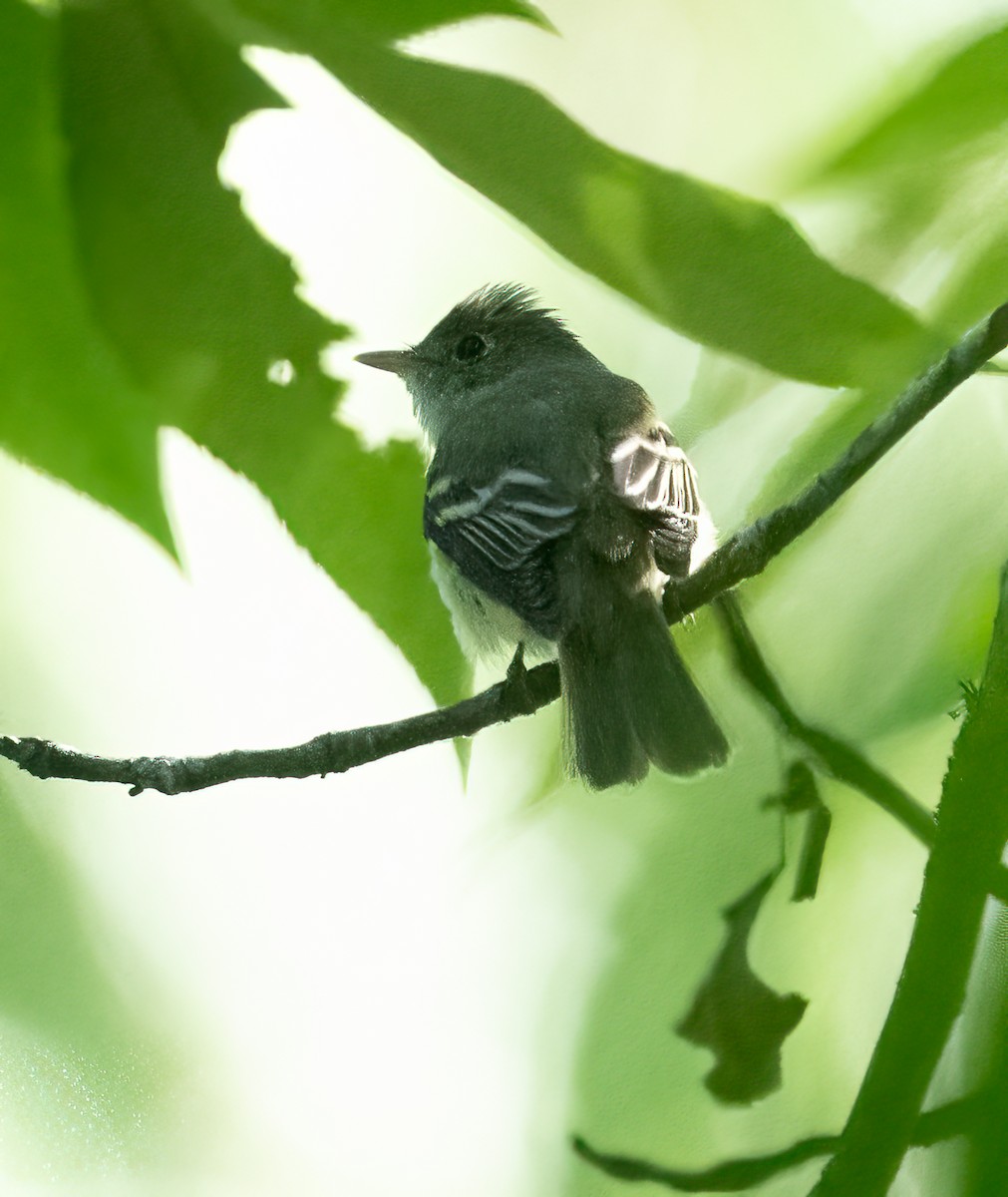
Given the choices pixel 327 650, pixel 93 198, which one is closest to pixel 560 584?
pixel 327 650

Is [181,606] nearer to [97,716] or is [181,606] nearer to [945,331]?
[97,716]

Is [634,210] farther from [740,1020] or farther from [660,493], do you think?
[740,1020]

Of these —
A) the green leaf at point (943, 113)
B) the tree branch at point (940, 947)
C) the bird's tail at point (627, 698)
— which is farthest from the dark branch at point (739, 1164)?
the green leaf at point (943, 113)

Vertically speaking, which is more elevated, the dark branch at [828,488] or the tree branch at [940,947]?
the dark branch at [828,488]

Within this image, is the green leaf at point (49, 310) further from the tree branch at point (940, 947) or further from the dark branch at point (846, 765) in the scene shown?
the tree branch at point (940, 947)

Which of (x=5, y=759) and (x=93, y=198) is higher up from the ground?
(x=93, y=198)

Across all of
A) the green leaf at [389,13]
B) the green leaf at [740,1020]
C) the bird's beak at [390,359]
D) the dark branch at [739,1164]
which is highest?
the green leaf at [389,13]

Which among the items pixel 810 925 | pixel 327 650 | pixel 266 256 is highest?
pixel 266 256
